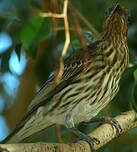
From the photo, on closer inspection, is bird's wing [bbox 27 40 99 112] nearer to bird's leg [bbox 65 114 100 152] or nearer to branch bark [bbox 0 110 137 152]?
bird's leg [bbox 65 114 100 152]

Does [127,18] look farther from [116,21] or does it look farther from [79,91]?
[79,91]

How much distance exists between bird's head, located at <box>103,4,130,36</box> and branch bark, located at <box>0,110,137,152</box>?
0.63 metres

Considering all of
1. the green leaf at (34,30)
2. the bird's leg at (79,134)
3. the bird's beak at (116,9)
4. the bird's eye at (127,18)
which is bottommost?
the bird's leg at (79,134)

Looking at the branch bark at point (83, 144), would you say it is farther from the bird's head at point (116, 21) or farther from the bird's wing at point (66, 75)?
the bird's head at point (116, 21)

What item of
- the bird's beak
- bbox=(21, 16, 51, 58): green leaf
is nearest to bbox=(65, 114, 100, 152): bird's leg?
bbox=(21, 16, 51, 58): green leaf

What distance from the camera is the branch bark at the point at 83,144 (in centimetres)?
244

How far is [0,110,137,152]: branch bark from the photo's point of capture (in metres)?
2.44

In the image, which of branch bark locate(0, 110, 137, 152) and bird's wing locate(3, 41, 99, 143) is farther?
bird's wing locate(3, 41, 99, 143)

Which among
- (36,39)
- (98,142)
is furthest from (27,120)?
(36,39)

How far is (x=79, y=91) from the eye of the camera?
3494 mm

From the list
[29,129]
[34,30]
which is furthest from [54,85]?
[34,30]

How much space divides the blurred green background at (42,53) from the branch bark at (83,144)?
99mm

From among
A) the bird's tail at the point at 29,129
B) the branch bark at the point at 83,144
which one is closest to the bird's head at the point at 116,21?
the branch bark at the point at 83,144

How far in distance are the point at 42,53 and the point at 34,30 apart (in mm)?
1620
